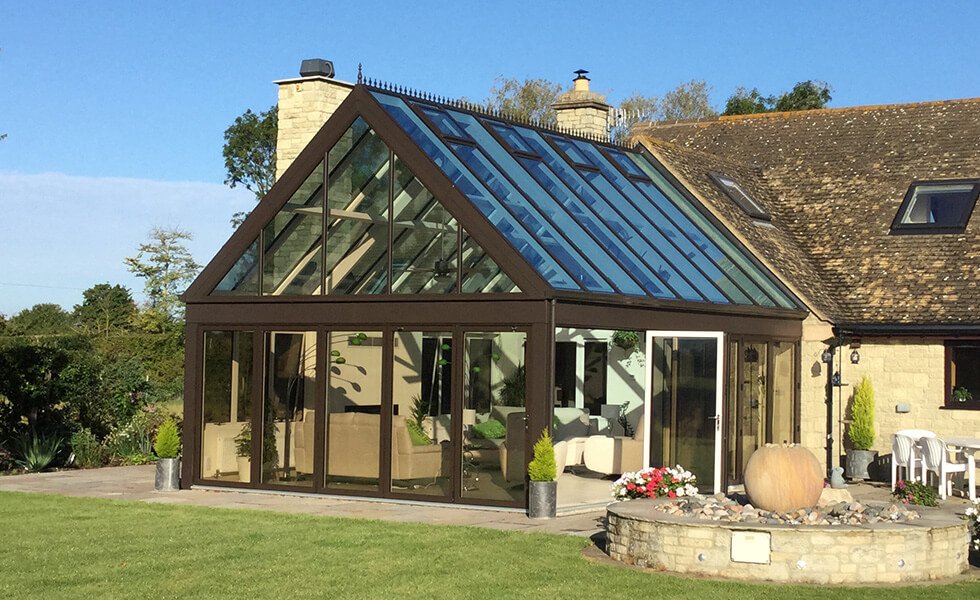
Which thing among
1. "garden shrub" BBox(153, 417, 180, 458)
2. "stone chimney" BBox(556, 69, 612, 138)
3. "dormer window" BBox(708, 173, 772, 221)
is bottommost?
"garden shrub" BBox(153, 417, 180, 458)

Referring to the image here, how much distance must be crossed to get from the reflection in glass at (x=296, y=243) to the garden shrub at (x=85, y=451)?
5.42 meters

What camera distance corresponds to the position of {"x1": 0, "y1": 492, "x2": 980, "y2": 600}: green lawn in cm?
949

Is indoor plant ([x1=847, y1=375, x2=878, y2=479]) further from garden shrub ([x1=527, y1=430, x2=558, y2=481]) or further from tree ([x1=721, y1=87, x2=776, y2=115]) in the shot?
tree ([x1=721, y1=87, x2=776, y2=115])

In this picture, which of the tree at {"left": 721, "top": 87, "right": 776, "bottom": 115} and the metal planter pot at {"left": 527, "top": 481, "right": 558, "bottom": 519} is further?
the tree at {"left": 721, "top": 87, "right": 776, "bottom": 115}

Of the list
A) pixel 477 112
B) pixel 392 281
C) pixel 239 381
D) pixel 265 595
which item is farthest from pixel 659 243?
pixel 265 595

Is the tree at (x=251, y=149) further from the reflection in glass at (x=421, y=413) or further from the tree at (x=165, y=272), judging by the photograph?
the reflection in glass at (x=421, y=413)

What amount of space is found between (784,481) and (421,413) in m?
5.02

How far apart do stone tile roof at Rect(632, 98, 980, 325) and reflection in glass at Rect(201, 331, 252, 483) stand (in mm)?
7909

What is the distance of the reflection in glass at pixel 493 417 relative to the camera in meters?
14.1

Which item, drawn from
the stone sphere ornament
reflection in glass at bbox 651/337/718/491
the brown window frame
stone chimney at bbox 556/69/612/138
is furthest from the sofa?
stone chimney at bbox 556/69/612/138

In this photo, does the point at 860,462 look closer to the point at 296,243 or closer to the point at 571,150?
the point at 571,150

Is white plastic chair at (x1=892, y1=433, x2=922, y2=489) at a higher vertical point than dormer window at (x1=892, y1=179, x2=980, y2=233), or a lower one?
lower

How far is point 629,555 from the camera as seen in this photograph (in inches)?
425

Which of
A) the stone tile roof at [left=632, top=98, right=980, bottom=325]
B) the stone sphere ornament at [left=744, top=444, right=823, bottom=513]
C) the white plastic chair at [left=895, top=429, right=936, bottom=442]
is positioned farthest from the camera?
the stone tile roof at [left=632, top=98, right=980, bottom=325]
